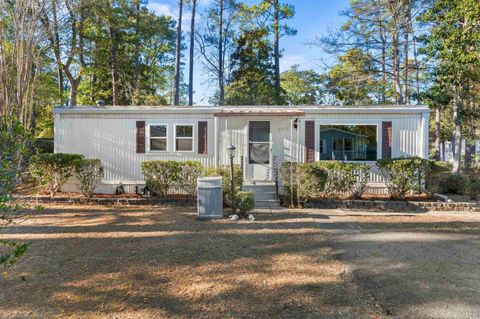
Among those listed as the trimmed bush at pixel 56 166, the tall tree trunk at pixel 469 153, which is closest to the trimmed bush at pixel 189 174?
the trimmed bush at pixel 56 166

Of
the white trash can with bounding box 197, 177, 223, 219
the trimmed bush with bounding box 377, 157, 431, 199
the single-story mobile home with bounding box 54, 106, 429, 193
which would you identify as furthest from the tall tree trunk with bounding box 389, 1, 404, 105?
the white trash can with bounding box 197, 177, 223, 219

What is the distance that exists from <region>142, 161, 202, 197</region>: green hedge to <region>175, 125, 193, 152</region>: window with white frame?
57.3 inches

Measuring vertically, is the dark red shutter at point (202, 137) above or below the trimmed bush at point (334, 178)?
above

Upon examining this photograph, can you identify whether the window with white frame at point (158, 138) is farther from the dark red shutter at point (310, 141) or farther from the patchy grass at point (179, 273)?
the dark red shutter at point (310, 141)

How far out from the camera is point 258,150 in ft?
32.9

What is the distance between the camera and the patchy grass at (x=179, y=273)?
2889 millimetres

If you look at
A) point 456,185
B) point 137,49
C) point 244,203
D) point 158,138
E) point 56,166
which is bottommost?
point 244,203

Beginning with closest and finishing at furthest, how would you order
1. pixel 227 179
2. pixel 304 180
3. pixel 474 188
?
pixel 227 179
pixel 304 180
pixel 474 188

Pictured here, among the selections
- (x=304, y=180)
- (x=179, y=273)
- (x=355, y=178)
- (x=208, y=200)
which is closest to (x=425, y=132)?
(x=355, y=178)

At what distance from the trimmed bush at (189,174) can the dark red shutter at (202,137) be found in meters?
1.33

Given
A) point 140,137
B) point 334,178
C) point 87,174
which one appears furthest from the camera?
point 140,137

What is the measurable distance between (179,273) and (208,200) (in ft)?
10.0

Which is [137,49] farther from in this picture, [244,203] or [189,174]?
[244,203]

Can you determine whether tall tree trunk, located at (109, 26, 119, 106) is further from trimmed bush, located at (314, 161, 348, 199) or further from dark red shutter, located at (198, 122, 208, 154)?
trimmed bush, located at (314, 161, 348, 199)
